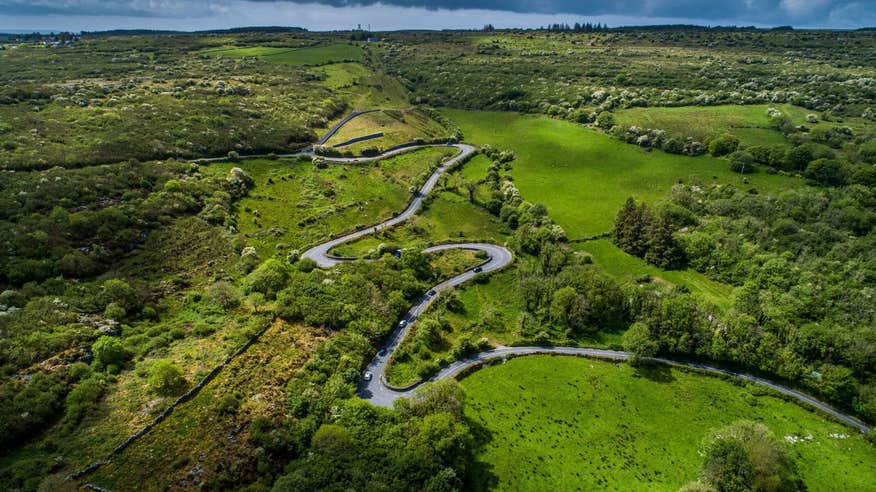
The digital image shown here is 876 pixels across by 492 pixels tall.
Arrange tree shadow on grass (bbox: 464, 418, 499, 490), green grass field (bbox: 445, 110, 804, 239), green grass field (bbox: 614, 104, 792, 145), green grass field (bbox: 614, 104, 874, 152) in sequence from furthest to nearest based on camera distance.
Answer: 1. green grass field (bbox: 614, 104, 792, 145)
2. green grass field (bbox: 614, 104, 874, 152)
3. green grass field (bbox: 445, 110, 804, 239)
4. tree shadow on grass (bbox: 464, 418, 499, 490)

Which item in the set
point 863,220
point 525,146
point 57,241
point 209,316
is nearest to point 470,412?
Answer: point 209,316

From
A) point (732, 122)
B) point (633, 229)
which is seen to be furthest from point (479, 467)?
point (732, 122)

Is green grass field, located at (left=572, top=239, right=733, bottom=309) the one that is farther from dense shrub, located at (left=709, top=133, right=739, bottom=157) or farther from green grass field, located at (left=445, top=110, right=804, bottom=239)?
dense shrub, located at (left=709, top=133, right=739, bottom=157)

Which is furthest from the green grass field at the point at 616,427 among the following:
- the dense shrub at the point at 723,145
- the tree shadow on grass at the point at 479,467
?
the dense shrub at the point at 723,145

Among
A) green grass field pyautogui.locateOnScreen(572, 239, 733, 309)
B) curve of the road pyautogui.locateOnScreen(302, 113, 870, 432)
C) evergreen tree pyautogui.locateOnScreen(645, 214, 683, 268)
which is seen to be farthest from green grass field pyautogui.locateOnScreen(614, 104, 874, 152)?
curve of the road pyautogui.locateOnScreen(302, 113, 870, 432)

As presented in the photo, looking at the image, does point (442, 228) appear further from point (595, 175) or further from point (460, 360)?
point (595, 175)

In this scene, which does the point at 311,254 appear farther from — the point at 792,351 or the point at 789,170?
the point at 789,170
